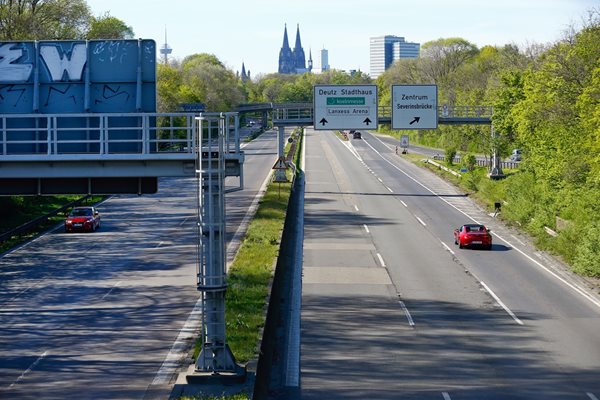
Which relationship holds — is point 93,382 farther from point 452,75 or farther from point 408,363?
point 452,75

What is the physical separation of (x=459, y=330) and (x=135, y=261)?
16.4 metres

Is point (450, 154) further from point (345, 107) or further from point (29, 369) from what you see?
point (29, 369)

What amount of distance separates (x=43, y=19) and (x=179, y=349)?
44.4 metres

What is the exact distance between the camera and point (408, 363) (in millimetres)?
22453

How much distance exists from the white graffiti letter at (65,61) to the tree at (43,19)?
3769cm

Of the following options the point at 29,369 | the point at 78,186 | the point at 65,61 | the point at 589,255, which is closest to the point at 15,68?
the point at 65,61

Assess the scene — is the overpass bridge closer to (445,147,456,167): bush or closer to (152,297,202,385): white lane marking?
(152,297,202,385): white lane marking

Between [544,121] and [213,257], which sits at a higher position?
[544,121]

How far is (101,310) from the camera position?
28.8m

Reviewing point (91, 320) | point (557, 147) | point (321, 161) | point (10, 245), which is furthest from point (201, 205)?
point (321, 161)

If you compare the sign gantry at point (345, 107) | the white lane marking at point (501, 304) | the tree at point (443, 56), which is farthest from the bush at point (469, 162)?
the white lane marking at point (501, 304)

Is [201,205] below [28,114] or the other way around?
below

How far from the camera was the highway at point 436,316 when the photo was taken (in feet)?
68.7

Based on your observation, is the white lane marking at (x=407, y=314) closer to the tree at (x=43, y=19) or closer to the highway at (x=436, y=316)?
the highway at (x=436, y=316)
